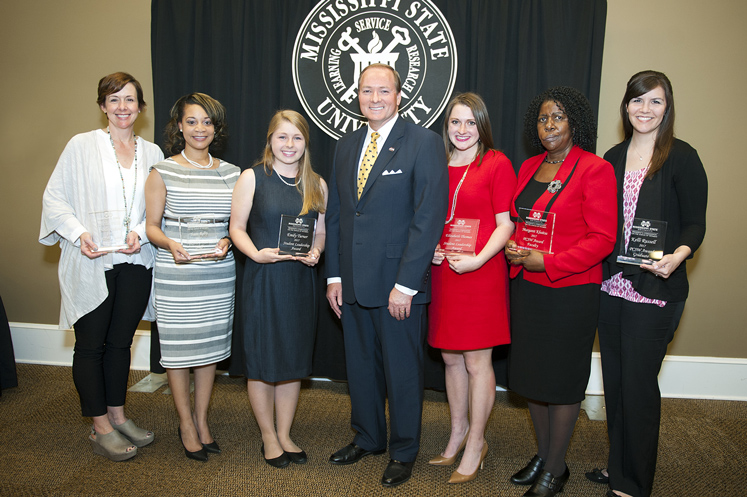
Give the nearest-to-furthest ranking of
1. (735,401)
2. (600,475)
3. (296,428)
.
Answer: (600,475) < (296,428) < (735,401)

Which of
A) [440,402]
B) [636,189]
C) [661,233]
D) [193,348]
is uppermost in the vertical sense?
[636,189]

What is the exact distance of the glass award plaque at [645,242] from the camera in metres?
2.12

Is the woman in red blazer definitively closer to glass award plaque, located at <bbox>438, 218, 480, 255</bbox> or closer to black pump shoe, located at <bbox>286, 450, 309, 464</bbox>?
glass award plaque, located at <bbox>438, 218, 480, 255</bbox>

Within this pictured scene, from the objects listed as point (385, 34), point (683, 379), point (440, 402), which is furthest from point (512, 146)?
point (683, 379)

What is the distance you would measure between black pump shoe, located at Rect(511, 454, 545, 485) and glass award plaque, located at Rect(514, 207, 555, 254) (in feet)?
3.55

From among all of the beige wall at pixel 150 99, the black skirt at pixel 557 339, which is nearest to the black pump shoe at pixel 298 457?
the black skirt at pixel 557 339

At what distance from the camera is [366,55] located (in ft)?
11.1

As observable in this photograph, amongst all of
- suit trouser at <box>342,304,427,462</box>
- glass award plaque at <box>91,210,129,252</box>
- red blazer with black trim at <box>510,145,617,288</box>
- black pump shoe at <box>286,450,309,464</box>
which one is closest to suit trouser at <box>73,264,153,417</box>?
glass award plaque at <box>91,210,129,252</box>

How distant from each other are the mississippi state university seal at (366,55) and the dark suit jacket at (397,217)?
3.67 feet

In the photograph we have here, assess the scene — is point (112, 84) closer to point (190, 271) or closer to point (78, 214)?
point (78, 214)

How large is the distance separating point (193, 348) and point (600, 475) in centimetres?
215

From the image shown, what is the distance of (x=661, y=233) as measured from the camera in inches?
83.5

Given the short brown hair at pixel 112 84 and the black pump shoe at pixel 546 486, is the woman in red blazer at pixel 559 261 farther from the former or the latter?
the short brown hair at pixel 112 84

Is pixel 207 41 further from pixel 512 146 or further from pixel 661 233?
pixel 661 233
